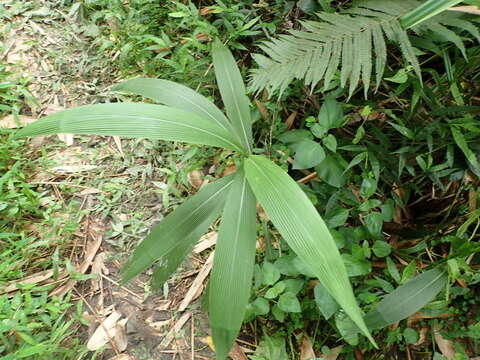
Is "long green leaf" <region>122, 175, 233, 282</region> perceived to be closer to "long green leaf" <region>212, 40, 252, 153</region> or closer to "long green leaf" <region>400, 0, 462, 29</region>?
"long green leaf" <region>212, 40, 252, 153</region>

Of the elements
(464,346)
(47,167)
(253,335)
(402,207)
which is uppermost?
(402,207)

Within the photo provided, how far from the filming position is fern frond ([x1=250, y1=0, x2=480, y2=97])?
1000 mm

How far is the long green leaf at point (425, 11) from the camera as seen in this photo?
2.82 feet

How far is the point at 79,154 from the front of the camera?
162 centimetres

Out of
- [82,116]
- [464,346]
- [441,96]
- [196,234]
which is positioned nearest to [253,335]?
[196,234]

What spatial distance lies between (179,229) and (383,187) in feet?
2.33

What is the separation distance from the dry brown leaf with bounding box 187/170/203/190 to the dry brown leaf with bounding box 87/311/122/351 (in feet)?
1.87

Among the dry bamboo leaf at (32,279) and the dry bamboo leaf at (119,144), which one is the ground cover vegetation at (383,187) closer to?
the dry bamboo leaf at (32,279)

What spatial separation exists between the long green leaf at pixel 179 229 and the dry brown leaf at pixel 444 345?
0.77 m

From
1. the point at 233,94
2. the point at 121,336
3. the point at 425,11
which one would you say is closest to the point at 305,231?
the point at 233,94

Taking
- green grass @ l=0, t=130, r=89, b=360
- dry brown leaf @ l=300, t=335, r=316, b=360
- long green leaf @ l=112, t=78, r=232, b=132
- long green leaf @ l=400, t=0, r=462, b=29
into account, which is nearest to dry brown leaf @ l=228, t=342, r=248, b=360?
dry brown leaf @ l=300, t=335, r=316, b=360

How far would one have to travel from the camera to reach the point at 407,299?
97 cm

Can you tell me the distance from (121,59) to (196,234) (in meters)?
1.21

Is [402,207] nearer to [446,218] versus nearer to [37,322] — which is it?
[446,218]
